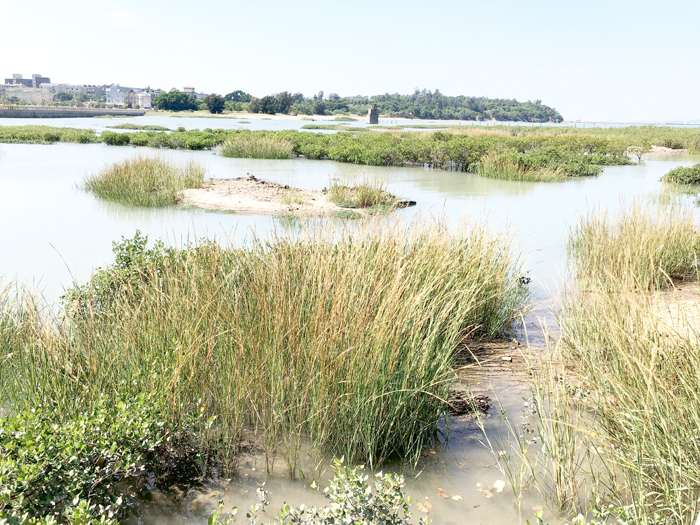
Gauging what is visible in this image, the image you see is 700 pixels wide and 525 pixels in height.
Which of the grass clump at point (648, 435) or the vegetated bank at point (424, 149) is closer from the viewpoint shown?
the grass clump at point (648, 435)

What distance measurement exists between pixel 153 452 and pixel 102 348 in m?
0.70

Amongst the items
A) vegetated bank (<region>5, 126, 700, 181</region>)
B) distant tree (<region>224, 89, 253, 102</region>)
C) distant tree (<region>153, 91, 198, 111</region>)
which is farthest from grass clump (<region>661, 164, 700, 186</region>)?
distant tree (<region>224, 89, 253, 102</region>)

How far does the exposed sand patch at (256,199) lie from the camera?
10686 mm

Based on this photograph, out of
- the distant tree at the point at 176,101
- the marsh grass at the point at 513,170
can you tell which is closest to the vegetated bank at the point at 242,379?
the marsh grass at the point at 513,170

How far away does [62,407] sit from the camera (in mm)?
2676

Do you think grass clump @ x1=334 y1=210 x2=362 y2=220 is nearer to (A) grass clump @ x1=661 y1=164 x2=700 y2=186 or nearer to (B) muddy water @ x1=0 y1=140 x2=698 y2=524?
(B) muddy water @ x1=0 y1=140 x2=698 y2=524

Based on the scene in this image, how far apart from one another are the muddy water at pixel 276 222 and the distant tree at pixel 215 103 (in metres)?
66.6

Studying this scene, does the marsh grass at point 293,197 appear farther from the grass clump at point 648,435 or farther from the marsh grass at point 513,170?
the grass clump at point 648,435

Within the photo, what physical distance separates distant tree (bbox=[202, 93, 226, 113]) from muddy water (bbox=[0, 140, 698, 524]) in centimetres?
6660

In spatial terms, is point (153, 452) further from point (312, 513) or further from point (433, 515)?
point (433, 515)

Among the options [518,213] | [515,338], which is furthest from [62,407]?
[518,213]

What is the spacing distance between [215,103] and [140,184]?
268ft

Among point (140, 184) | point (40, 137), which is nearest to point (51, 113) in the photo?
point (40, 137)

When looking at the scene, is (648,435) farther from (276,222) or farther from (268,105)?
(268,105)
